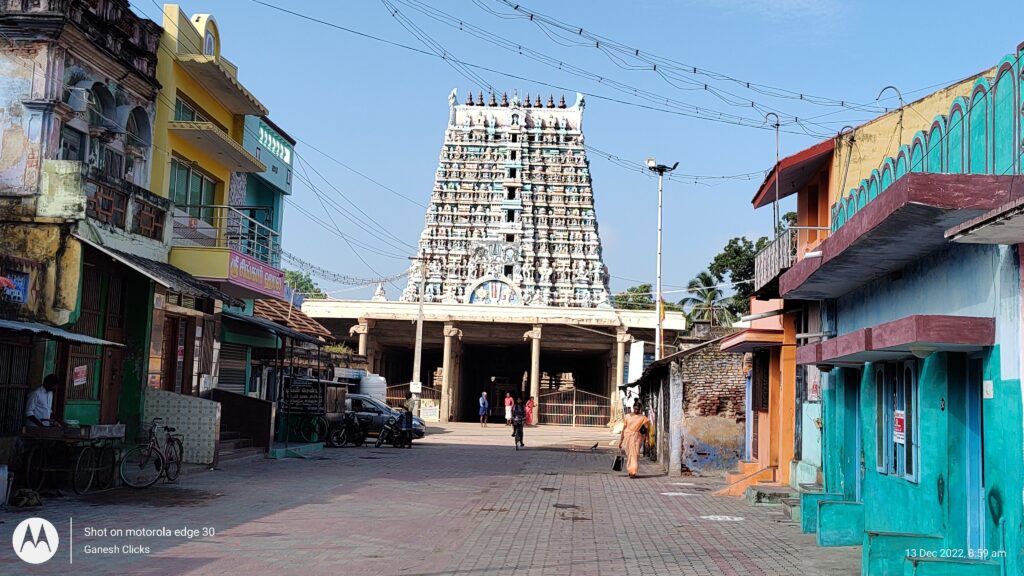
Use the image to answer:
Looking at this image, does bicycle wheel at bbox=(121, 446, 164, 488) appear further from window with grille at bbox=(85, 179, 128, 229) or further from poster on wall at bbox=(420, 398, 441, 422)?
poster on wall at bbox=(420, 398, 441, 422)

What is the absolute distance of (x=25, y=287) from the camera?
1320cm

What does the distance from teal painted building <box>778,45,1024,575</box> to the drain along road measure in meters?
1.14

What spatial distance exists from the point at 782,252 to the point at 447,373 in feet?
101

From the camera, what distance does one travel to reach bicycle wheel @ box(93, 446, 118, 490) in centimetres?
1312

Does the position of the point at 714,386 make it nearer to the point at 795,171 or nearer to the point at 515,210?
the point at 795,171

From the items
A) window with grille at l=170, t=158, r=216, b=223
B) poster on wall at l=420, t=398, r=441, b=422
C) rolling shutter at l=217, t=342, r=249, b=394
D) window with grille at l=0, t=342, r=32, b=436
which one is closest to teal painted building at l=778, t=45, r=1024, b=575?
window with grille at l=0, t=342, r=32, b=436

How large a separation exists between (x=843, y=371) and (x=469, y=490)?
20.8 ft

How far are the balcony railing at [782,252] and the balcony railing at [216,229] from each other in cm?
960

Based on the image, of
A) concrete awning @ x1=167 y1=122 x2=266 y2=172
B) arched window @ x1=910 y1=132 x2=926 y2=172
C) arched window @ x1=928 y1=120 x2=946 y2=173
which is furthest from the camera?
concrete awning @ x1=167 y1=122 x2=266 y2=172

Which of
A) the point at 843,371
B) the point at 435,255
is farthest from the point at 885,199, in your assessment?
the point at 435,255

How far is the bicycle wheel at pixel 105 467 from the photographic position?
13117 millimetres

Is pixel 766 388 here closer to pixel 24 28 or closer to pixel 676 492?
pixel 676 492

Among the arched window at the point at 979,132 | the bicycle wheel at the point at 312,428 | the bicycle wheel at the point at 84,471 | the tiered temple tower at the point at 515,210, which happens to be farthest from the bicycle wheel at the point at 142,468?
the tiered temple tower at the point at 515,210

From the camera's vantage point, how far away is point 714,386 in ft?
67.4
